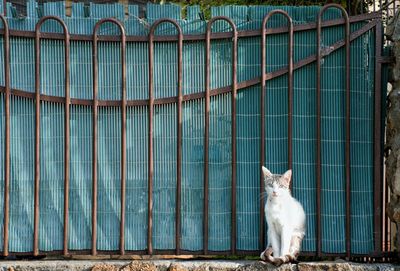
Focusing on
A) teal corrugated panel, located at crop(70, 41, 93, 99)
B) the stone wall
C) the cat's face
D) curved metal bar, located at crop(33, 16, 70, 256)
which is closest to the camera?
the cat's face

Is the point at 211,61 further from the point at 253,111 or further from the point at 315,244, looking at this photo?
the point at 315,244

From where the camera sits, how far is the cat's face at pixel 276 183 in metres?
7.64

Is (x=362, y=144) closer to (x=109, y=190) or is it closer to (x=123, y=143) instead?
(x=123, y=143)

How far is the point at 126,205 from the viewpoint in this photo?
8227mm

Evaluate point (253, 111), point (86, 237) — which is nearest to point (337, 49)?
point (253, 111)

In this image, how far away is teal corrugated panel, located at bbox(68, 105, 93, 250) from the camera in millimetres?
8203

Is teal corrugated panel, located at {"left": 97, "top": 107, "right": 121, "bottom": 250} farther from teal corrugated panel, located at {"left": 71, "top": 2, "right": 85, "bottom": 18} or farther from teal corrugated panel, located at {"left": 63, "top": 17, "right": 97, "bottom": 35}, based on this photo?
teal corrugated panel, located at {"left": 71, "top": 2, "right": 85, "bottom": 18}

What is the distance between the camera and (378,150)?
26.9 feet

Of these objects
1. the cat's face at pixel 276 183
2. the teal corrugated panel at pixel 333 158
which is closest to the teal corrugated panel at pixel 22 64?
the cat's face at pixel 276 183

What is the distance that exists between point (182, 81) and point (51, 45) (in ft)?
4.50

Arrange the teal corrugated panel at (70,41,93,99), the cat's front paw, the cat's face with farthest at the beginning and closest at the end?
1. the teal corrugated panel at (70,41,93,99)
2. the cat's front paw
3. the cat's face

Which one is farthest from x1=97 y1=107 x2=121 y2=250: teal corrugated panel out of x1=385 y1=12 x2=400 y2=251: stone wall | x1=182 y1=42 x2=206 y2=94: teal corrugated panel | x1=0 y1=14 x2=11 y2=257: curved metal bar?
x1=385 y1=12 x2=400 y2=251: stone wall

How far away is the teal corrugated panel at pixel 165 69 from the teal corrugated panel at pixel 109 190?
542 mm

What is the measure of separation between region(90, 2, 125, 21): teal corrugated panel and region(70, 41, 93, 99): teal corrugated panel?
32cm
